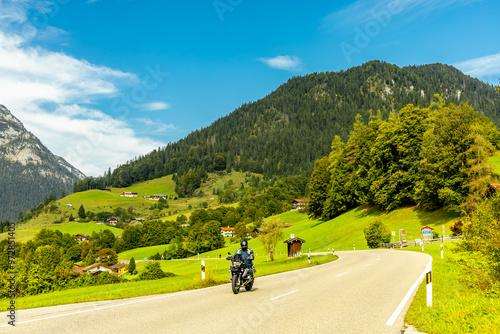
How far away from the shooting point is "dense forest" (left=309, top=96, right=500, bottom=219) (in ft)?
150

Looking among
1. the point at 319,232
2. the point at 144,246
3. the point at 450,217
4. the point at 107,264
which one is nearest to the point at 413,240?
the point at 450,217

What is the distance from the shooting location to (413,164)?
5719 centimetres

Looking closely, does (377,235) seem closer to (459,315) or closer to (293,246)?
(293,246)

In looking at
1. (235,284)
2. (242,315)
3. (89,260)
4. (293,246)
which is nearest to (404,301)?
(242,315)

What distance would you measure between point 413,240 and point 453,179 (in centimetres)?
980

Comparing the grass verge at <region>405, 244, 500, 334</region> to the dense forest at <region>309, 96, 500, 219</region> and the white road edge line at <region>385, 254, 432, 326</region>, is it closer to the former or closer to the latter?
the white road edge line at <region>385, 254, 432, 326</region>

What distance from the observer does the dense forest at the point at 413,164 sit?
45.7 metres

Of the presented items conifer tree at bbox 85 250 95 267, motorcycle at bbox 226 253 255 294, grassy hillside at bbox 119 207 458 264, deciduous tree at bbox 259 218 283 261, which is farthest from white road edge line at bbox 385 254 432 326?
conifer tree at bbox 85 250 95 267

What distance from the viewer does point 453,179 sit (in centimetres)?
4722

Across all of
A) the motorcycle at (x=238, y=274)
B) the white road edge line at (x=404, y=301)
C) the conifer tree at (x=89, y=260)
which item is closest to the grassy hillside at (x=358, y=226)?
the white road edge line at (x=404, y=301)

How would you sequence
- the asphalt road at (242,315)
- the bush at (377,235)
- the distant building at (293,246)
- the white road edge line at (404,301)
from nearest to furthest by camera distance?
the asphalt road at (242,315) < the white road edge line at (404,301) < the distant building at (293,246) < the bush at (377,235)

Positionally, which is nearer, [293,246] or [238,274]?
[238,274]

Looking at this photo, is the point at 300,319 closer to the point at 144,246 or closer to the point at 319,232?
the point at 319,232

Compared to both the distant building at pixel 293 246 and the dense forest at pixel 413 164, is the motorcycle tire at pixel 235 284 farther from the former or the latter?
the distant building at pixel 293 246
